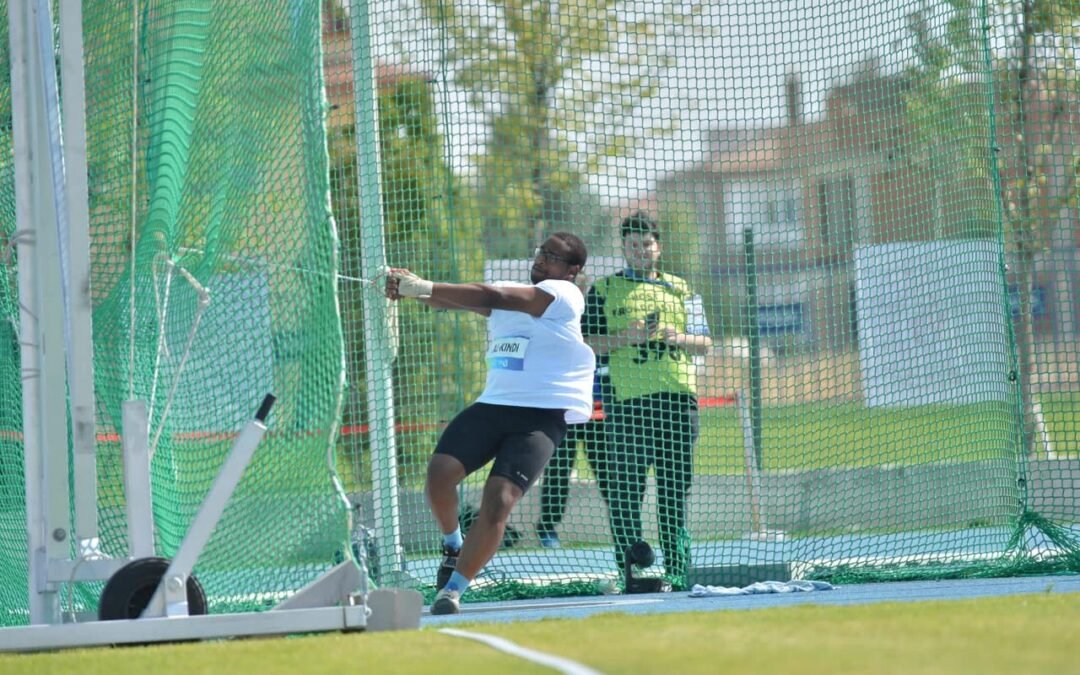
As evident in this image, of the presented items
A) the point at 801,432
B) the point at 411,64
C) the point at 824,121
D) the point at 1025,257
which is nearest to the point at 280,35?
the point at 411,64

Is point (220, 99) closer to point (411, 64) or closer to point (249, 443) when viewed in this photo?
point (249, 443)

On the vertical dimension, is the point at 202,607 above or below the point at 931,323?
below

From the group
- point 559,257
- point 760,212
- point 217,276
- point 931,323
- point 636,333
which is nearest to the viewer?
point 217,276

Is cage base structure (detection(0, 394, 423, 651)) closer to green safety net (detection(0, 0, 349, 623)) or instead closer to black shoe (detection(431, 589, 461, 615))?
green safety net (detection(0, 0, 349, 623))

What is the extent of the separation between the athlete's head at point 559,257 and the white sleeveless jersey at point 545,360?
119 mm

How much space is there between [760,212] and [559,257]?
269cm

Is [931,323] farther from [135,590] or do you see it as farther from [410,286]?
[135,590]

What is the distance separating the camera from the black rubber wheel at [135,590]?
563cm

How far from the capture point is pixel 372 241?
843 centimetres

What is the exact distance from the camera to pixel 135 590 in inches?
223

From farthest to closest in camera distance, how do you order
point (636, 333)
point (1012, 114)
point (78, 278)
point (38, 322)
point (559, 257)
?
point (1012, 114), point (636, 333), point (559, 257), point (38, 322), point (78, 278)

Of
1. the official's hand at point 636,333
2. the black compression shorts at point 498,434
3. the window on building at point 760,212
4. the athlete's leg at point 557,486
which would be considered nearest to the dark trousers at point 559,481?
the athlete's leg at point 557,486

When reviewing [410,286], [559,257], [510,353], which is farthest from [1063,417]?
[410,286]

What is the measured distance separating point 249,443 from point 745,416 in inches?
187
